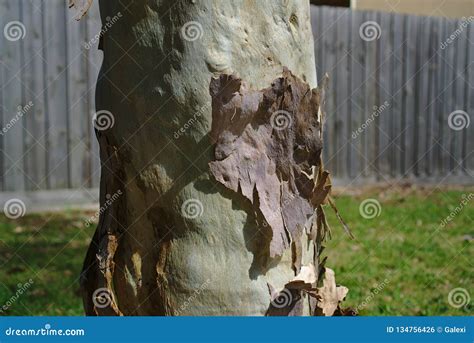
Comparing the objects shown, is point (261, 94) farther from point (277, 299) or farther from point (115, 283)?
point (115, 283)

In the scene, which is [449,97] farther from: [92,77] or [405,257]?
[92,77]

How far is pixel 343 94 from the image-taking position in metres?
7.04

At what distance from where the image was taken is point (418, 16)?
741 centimetres

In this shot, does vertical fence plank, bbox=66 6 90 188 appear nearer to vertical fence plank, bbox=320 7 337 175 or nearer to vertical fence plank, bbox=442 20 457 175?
vertical fence plank, bbox=320 7 337 175

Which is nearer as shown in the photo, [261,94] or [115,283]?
[261,94]

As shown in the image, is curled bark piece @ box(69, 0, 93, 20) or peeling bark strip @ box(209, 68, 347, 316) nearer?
peeling bark strip @ box(209, 68, 347, 316)

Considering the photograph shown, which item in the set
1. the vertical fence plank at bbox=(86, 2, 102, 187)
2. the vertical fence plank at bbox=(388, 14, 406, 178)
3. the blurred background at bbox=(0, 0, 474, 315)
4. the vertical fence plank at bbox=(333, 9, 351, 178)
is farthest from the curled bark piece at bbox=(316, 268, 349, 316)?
the vertical fence plank at bbox=(388, 14, 406, 178)

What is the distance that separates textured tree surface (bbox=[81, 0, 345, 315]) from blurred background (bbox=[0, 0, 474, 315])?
0.25 meters

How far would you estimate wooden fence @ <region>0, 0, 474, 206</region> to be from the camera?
5613mm

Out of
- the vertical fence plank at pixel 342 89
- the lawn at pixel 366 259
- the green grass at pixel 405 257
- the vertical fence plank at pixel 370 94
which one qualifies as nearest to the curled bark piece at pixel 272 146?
the lawn at pixel 366 259

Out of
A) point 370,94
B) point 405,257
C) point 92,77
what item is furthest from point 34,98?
point 370,94

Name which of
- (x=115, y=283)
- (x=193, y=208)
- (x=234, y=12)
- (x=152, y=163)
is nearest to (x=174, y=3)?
(x=234, y=12)

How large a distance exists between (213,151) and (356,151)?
5575 millimetres

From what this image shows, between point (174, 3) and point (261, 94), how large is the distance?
1.12 ft
